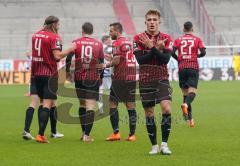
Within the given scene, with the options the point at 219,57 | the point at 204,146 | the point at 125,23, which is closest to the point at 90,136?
the point at 204,146

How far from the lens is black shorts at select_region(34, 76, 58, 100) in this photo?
13328 mm

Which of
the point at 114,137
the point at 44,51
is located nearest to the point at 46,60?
the point at 44,51

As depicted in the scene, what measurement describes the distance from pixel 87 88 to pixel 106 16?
34.9m

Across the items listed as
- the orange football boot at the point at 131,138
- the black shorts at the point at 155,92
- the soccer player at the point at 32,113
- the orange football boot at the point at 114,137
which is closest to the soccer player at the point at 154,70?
the black shorts at the point at 155,92

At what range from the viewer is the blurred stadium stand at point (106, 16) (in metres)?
45.9

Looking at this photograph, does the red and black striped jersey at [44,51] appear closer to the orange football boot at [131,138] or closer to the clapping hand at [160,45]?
the orange football boot at [131,138]

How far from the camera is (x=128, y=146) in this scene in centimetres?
1238

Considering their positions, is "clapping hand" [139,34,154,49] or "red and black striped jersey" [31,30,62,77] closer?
"clapping hand" [139,34,154,49]

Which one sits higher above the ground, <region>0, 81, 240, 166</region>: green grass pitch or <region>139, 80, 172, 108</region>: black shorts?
<region>139, 80, 172, 108</region>: black shorts

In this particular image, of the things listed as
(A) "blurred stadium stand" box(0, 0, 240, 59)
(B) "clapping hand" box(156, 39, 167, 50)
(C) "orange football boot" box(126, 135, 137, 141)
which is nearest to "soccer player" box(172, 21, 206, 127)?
(C) "orange football boot" box(126, 135, 137, 141)

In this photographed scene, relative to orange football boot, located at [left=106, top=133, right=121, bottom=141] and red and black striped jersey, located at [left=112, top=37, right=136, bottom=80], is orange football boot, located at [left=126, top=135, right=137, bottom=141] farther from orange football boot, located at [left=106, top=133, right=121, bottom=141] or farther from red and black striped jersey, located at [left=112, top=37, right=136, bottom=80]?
red and black striped jersey, located at [left=112, top=37, right=136, bottom=80]

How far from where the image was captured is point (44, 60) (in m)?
13.4

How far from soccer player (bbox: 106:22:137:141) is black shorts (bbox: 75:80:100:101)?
42cm

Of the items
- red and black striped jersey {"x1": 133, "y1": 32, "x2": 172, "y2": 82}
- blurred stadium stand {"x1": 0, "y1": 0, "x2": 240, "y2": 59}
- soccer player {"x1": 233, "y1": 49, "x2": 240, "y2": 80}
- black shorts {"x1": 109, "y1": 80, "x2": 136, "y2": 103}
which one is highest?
blurred stadium stand {"x1": 0, "y1": 0, "x2": 240, "y2": 59}
